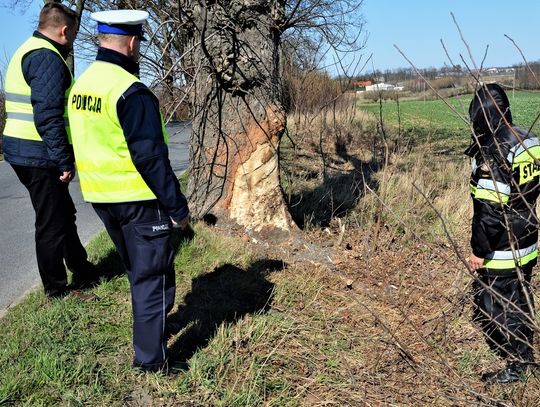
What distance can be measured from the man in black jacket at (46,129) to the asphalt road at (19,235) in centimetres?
66

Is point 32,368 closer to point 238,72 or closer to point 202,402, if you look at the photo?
point 202,402

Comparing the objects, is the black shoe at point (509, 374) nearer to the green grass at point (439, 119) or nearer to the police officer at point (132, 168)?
the green grass at point (439, 119)

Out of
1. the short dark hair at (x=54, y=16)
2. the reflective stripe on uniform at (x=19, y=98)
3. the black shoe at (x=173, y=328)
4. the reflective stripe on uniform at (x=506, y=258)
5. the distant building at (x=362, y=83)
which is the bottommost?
the black shoe at (x=173, y=328)

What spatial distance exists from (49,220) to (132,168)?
146 centimetres

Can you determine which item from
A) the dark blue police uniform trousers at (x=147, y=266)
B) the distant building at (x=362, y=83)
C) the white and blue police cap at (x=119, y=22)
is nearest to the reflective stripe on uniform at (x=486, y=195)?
the dark blue police uniform trousers at (x=147, y=266)

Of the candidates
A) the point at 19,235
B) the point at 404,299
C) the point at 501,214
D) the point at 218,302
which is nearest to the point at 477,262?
the point at 501,214

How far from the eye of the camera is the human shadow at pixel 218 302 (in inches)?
136

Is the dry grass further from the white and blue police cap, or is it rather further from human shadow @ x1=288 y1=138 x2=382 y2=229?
the white and blue police cap

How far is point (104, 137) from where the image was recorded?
2.79 meters

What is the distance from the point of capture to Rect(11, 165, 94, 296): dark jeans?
12.6ft

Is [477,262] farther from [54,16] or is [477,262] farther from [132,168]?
[54,16]

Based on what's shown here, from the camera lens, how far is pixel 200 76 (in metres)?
5.06

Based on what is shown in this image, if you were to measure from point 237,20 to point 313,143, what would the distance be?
762cm

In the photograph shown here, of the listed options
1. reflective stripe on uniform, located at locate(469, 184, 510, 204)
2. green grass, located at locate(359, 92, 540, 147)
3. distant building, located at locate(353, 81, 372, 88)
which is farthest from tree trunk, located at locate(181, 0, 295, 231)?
distant building, located at locate(353, 81, 372, 88)
